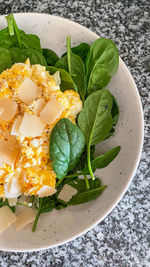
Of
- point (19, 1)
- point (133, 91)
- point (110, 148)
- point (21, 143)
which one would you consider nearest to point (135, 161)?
point (110, 148)

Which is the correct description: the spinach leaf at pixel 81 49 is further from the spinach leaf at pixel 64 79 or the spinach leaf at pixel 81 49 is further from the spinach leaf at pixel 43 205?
the spinach leaf at pixel 43 205

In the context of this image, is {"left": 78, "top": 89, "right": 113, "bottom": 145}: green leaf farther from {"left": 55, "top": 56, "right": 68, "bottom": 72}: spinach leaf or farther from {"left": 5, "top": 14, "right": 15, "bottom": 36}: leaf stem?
{"left": 5, "top": 14, "right": 15, "bottom": 36}: leaf stem

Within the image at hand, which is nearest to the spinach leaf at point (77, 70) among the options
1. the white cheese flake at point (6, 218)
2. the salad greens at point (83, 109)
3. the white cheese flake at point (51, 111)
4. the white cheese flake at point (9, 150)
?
the salad greens at point (83, 109)

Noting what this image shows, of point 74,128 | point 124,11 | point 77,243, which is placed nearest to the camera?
point 74,128

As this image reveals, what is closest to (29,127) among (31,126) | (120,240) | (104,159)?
(31,126)

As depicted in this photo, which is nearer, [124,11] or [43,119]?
[43,119]

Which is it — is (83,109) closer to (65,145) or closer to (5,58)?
(65,145)

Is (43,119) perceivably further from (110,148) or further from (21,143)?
(110,148)
